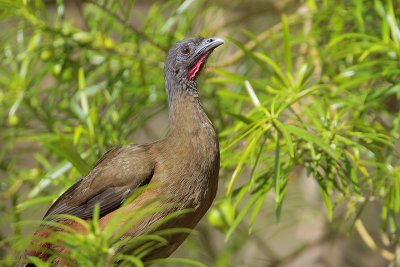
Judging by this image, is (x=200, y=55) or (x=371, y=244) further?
(x=371, y=244)

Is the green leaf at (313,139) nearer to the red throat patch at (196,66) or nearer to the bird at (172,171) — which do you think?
the bird at (172,171)

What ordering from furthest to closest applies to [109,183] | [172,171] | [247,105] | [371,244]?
[247,105]
[371,244]
[109,183]
[172,171]

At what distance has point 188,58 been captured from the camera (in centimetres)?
285

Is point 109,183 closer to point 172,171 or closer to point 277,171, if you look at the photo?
point 172,171

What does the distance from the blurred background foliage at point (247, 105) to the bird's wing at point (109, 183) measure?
0.06 metres

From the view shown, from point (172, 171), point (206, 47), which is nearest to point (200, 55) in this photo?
point (206, 47)

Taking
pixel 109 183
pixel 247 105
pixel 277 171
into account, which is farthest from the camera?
pixel 247 105

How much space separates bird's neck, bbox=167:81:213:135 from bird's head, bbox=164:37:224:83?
0.04 m

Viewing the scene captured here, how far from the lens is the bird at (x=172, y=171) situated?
2.48 m

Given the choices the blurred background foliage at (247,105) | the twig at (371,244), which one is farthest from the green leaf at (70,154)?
the twig at (371,244)

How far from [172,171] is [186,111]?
0.27 meters

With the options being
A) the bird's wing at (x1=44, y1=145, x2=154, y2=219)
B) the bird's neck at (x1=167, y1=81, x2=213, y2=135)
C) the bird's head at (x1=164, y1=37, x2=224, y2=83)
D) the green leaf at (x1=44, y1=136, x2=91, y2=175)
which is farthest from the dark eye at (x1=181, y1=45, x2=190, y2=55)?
the green leaf at (x1=44, y1=136, x2=91, y2=175)

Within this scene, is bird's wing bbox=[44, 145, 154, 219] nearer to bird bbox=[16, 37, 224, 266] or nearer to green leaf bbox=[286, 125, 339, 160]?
bird bbox=[16, 37, 224, 266]

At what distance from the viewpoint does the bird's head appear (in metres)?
2.84
